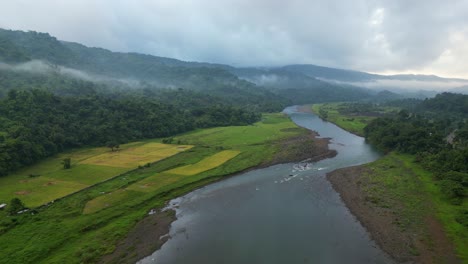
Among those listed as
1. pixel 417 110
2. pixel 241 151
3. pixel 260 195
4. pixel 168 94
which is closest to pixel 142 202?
pixel 260 195

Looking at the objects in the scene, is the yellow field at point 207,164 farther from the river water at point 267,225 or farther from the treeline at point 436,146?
the treeline at point 436,146

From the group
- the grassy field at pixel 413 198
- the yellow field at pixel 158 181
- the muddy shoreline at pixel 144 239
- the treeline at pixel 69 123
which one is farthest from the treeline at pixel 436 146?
the treeline at pixel 69 123

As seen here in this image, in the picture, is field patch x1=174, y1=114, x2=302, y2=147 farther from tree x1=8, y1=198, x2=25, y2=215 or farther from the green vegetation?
tree x1=8, y1=198, x2=25, y2=215

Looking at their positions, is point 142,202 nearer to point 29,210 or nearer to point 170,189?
point 170,189

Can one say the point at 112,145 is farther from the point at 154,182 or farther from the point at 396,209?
the point at 396,209

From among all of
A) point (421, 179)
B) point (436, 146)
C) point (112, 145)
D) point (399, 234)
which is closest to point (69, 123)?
point (112, 145)

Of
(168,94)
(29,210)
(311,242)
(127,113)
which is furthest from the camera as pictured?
(168,94)
